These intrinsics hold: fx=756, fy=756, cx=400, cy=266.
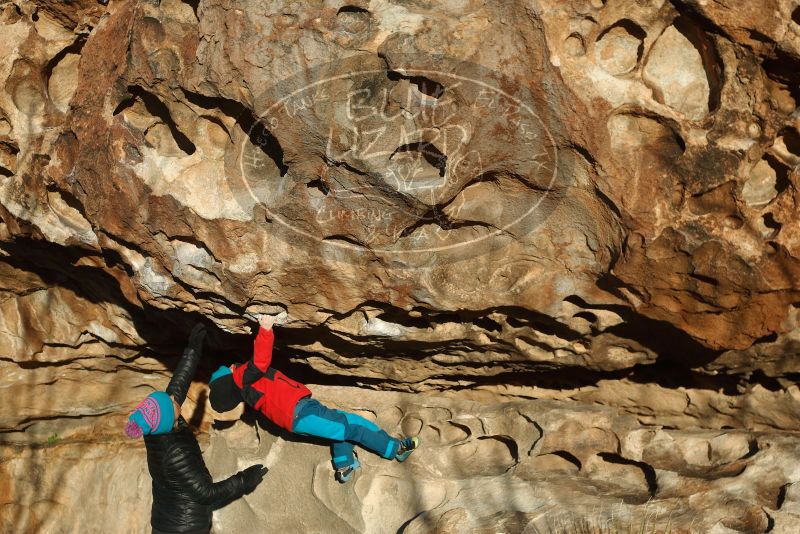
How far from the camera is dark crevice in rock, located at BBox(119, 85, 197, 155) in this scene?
3.30 meters

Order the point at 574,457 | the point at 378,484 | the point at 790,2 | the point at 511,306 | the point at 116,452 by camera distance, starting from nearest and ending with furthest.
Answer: the point at 790,2 < the point at 511,306 < the point at 574,457 < the point at 378,484 < the point at 116,452

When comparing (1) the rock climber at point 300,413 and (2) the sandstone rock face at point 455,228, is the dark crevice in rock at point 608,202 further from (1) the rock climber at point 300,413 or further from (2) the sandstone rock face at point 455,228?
(1) the rock climber at point 300,413

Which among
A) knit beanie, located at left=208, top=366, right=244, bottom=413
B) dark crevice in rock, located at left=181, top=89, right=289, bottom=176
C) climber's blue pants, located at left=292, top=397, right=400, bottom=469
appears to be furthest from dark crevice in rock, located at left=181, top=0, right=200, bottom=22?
climber's blue pants, located at left=292, top=397, right=400, bottom=469

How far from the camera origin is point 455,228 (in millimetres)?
3338

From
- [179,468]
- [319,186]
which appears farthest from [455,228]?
[179,468]

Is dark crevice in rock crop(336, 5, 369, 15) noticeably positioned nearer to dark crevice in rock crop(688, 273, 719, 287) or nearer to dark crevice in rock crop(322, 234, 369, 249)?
dark crevice in rock crop(322, 234, 369, 249)

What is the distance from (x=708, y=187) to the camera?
9.68 ft

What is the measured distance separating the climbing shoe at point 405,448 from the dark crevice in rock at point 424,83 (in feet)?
6.18

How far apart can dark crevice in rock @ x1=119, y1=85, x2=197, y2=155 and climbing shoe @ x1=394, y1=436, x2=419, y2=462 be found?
1823 millimetres

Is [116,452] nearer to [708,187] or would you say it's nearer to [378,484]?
[378,484]

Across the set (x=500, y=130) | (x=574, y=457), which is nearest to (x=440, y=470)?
(x=574, y=457)

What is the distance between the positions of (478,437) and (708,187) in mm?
1775

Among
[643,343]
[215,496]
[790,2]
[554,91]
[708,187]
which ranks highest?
[790,2]

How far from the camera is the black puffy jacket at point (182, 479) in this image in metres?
3.86
